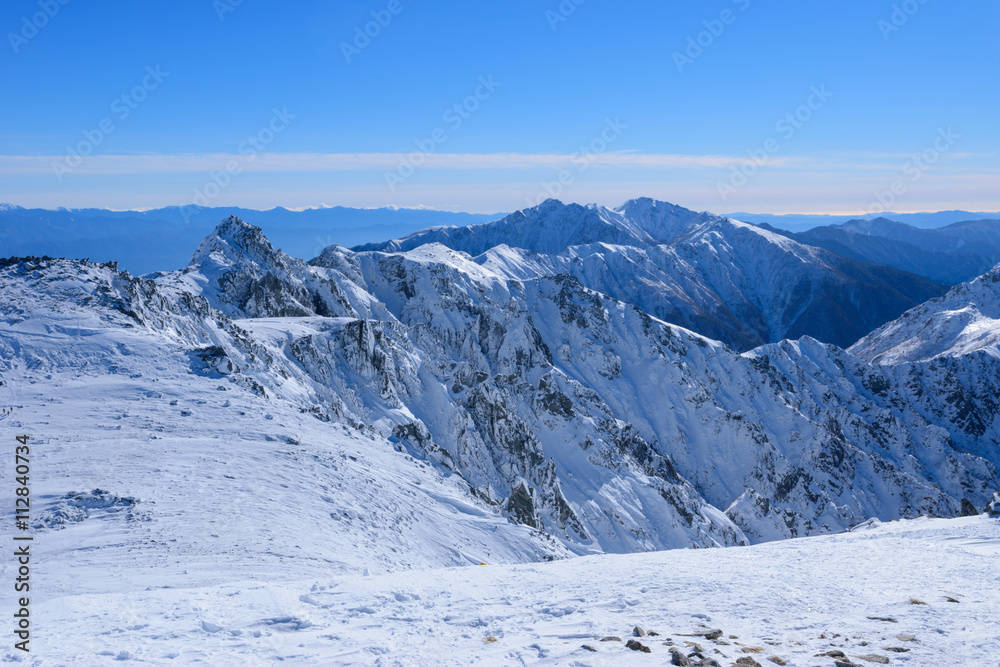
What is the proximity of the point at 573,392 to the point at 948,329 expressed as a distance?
141825mm

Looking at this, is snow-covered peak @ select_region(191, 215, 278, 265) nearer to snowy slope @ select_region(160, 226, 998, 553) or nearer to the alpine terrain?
the alpine terrain

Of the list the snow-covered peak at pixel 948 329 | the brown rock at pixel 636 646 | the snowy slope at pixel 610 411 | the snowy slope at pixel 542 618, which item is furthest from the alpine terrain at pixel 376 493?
the snow-covered peak at pixel 948 329

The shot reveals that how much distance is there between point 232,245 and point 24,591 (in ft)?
230

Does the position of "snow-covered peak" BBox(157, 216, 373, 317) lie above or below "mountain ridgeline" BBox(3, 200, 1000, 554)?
above

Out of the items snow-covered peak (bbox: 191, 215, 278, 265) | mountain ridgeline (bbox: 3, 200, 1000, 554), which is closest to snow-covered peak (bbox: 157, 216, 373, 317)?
snow-covered peak (bbox: 191, 215, 278, 265)

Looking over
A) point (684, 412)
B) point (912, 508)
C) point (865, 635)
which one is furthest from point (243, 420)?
point (912, 508)

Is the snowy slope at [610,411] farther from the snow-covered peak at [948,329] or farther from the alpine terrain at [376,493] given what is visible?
the snow-covered peak at [948,329]

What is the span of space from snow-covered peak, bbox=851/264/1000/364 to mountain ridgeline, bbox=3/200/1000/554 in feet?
5.98

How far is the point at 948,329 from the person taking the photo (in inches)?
6905

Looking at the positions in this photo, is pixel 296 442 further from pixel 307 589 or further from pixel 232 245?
pixel 232 245

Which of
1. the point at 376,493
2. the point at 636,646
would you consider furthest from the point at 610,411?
the point at 636,646

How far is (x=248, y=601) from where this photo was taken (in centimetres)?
1509

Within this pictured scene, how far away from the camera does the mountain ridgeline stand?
52.9 meters

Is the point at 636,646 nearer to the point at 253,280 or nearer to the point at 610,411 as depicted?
the point at 253,280
